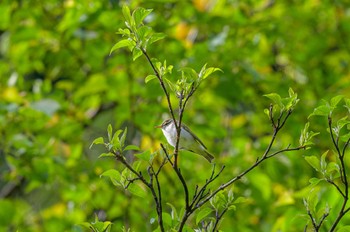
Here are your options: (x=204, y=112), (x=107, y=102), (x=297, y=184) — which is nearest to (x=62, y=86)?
(x=107, y=102)

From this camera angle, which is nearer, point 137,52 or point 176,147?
point 176,147

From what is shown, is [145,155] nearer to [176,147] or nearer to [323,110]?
[176,147]

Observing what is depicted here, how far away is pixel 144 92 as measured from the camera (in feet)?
13.0

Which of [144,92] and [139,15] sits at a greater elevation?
[139,15]

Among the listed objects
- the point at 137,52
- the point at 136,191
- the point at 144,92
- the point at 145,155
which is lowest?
the point at 144,92

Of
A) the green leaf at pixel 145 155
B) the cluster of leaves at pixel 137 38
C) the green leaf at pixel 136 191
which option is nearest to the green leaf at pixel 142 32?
the cluster of leaves at pixel 137 38

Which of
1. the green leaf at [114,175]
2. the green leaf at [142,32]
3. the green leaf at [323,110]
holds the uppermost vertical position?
the green leaf at [142,32]

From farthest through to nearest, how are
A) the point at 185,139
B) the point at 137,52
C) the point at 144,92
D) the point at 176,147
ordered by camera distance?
1. the point at 144,92
2. the point at 185,139
3. the point at 137,52
4. the point at 176,147

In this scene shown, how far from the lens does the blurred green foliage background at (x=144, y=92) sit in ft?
12.6

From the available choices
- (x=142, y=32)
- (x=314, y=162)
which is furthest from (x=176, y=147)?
(x=314, y=162)

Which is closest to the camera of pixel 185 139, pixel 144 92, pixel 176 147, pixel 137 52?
pixel 176 147

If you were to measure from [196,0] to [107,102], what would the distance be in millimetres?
1107

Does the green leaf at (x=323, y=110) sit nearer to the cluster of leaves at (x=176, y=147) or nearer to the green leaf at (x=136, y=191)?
the cluster of leaves at (x=176, y=147)

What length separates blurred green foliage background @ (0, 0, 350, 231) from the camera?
3855mm
